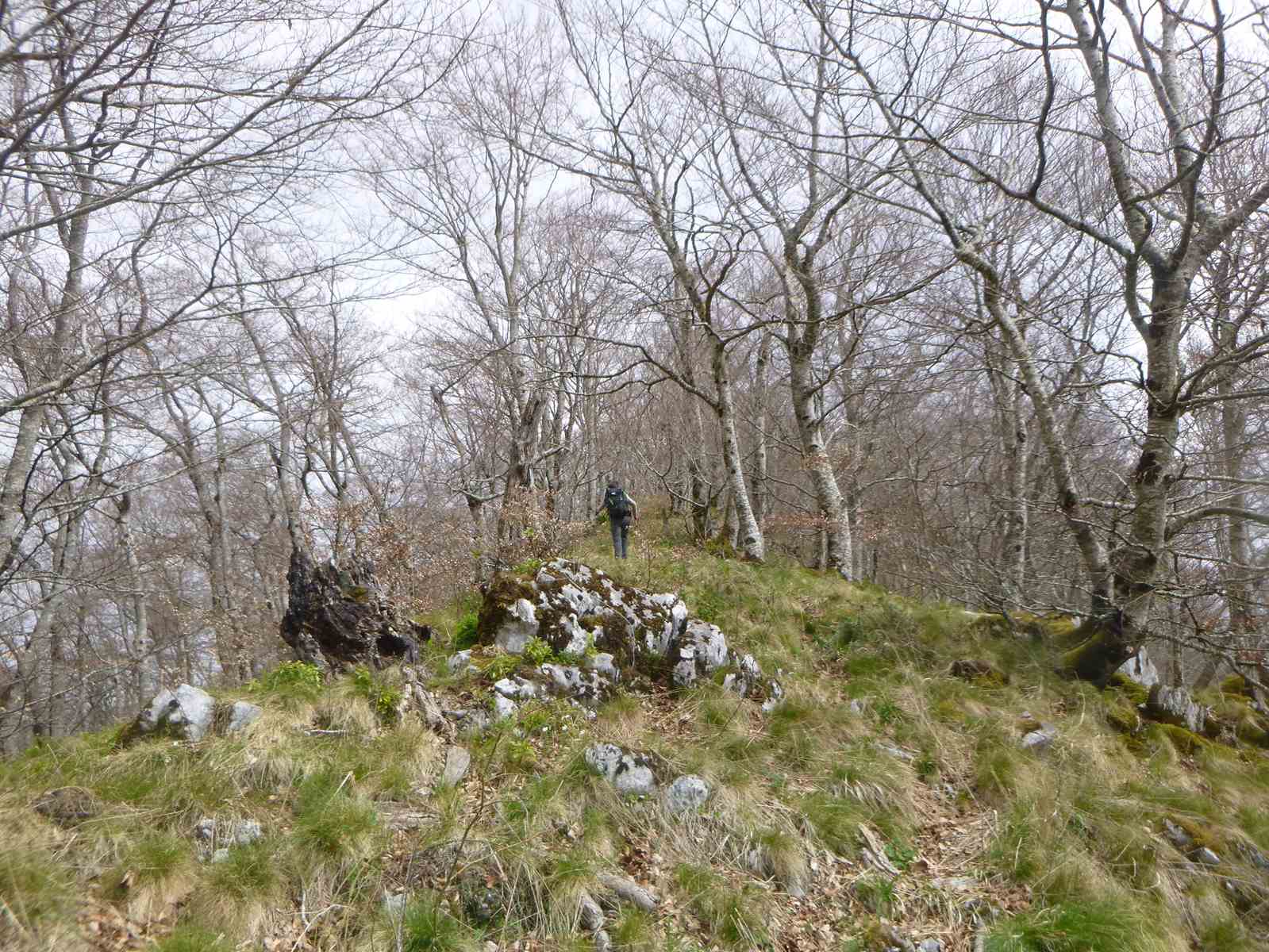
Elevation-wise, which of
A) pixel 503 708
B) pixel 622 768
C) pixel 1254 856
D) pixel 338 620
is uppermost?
pixel 338 620

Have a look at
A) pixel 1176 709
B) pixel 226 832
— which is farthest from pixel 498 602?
pixel 1176 709

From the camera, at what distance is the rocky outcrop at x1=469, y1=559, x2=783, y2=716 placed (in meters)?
4.78

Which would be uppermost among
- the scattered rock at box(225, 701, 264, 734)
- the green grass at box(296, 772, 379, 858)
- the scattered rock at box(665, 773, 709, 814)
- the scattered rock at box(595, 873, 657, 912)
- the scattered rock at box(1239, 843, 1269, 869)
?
the scattered rock at box(225, 701, 264, 734)

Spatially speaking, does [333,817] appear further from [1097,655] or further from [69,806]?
[1097,655]

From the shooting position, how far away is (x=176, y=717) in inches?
143

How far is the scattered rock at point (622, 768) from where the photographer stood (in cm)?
365

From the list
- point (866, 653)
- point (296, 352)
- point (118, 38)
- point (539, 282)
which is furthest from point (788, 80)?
point (296, 352)

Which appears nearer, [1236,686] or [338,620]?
[338,620]

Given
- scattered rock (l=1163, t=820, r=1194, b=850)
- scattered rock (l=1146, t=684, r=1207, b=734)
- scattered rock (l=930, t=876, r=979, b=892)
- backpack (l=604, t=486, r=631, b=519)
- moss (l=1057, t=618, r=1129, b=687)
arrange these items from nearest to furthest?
scattered rock (l=930, t=876, r=979, b=892), scattered rock (l=1163, t=820, r=1194, b=850), scattered rock (l=1146, t=684, r=1207, b=734), moss (l=1057, t=618, r=1129, b=687), backpack (l=604, t=486, r=631, b=519)

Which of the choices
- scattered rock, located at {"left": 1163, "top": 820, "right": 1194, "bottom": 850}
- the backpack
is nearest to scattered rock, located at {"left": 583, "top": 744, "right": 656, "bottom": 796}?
scattered rock, located at {"left": 1163, "top": 820, "right": 1194, "bottom": 850}

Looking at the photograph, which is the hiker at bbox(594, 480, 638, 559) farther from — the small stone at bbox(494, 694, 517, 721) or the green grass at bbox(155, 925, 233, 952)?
the green grass at bbox(155, 925, 233, 952)

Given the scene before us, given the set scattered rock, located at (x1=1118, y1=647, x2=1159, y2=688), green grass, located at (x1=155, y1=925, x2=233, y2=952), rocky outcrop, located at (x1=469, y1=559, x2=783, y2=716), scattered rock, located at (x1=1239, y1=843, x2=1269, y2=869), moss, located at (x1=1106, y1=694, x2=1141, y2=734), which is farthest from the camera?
scattered rock, located at (x1=1118, y1=647, x2=1159, y2=688)

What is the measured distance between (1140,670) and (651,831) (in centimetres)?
545

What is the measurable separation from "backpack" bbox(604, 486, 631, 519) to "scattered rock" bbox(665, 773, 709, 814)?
15.5 ft
